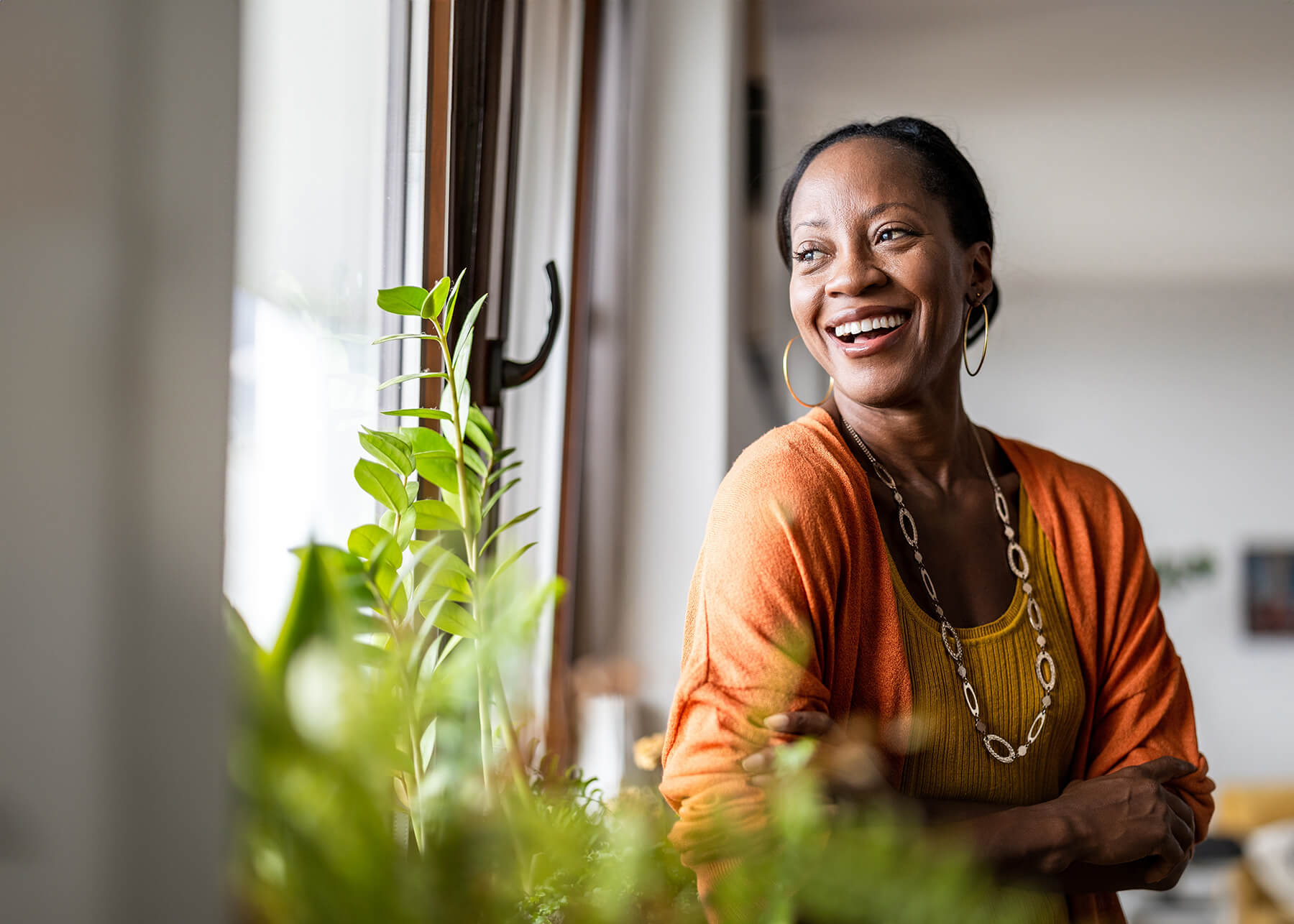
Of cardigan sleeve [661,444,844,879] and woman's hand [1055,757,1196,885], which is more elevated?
cardigan sleeve [661,444,844,879]

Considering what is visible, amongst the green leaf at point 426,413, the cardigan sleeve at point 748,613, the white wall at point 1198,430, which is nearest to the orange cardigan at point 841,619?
the cardigan sleeve at point 748,613

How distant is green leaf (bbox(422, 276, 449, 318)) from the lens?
0.67 m

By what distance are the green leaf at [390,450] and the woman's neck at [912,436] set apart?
549 millimetres

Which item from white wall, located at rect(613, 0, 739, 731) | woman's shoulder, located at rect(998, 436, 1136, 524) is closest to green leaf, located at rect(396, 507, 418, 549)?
woman's shoulder, located at rect(998, 436, 1136, 524)

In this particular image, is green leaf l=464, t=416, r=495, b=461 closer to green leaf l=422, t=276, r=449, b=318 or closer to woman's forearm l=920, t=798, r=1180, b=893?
green leaf l=422, t=276, r=449, b=318

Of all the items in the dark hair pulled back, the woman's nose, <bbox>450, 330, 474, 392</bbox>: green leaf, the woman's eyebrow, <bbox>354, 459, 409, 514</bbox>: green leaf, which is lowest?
<bbox>354, 459, 409, 514</bbox>: green leaf

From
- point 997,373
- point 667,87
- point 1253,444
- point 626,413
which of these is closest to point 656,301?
point 626,413

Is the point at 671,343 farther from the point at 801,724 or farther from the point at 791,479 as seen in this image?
the point at 801,724

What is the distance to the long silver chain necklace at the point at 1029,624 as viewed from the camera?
91cm

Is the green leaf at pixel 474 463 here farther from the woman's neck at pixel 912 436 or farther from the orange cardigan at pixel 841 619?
the woman's neck at pixel 912 436

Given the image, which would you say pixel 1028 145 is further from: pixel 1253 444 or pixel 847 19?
pixel 1253 444

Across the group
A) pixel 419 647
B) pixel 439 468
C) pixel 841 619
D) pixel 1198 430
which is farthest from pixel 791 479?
pixel 1198 430

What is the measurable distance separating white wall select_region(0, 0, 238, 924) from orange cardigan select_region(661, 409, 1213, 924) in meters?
0.33

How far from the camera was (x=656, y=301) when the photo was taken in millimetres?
2064
